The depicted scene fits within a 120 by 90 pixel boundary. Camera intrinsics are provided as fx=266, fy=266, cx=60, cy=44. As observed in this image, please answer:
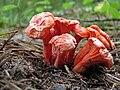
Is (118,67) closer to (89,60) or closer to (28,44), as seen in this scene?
(89,60)

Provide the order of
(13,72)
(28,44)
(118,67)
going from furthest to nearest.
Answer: (28,44), (118,67), (13,72)

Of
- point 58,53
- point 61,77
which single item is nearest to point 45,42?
point 58,53

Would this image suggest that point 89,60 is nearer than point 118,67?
Yes

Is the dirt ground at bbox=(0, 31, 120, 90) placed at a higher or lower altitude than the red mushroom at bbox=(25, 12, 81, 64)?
lower

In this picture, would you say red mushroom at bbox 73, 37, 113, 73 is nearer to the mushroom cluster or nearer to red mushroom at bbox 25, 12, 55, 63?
the mushroom cluster

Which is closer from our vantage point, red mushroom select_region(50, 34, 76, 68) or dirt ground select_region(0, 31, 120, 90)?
dirt ground select_region(0, 31, 120, 90)

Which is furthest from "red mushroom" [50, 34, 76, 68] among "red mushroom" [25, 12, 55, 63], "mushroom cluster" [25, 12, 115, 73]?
"red mushroom" [25, 12, 55, 63]

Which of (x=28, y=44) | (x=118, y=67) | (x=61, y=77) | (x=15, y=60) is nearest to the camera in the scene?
(x=61, y=77)
